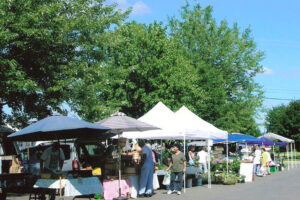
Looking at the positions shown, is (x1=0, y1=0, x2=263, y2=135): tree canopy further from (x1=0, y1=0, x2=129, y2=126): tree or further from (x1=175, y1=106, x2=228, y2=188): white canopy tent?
(x1=175, y1=106, x2=228, y2=188): white canopy tent

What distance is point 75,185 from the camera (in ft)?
41.0

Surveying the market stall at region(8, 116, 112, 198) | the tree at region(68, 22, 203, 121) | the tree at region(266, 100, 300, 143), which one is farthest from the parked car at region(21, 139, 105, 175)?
the tree at region(266, 100, 300, 143)

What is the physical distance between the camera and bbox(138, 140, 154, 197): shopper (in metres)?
16.7

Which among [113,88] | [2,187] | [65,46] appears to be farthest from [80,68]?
[113,88]

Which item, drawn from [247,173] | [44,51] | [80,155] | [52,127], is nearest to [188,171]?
[80,155]

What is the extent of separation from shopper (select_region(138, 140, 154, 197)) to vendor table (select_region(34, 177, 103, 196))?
372cm

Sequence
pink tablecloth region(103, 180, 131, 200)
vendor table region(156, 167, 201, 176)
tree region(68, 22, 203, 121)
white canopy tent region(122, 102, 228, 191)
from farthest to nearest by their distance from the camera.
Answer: tree region(68, 22, 203, 121) < vendor table region(156, 167, 201, 176) < white canopy tent region(122, 102, 228, 191) < pink tablecloth region(103, 180, 131, 200)

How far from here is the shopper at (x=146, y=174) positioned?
16.7m

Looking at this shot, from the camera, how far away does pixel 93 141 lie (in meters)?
22.2

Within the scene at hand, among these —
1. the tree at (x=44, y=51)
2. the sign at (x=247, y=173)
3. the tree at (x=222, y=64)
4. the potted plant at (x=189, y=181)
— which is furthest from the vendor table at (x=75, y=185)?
the tree at (x=222, y=64)

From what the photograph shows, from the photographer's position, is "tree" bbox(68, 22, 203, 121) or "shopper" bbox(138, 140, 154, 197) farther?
"tree" bbox(68, 22, 203, 121)

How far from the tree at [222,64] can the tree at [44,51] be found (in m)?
27.4

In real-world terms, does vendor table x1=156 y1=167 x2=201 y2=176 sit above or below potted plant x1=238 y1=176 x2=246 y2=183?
above

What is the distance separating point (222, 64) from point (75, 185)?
40.8 meters
